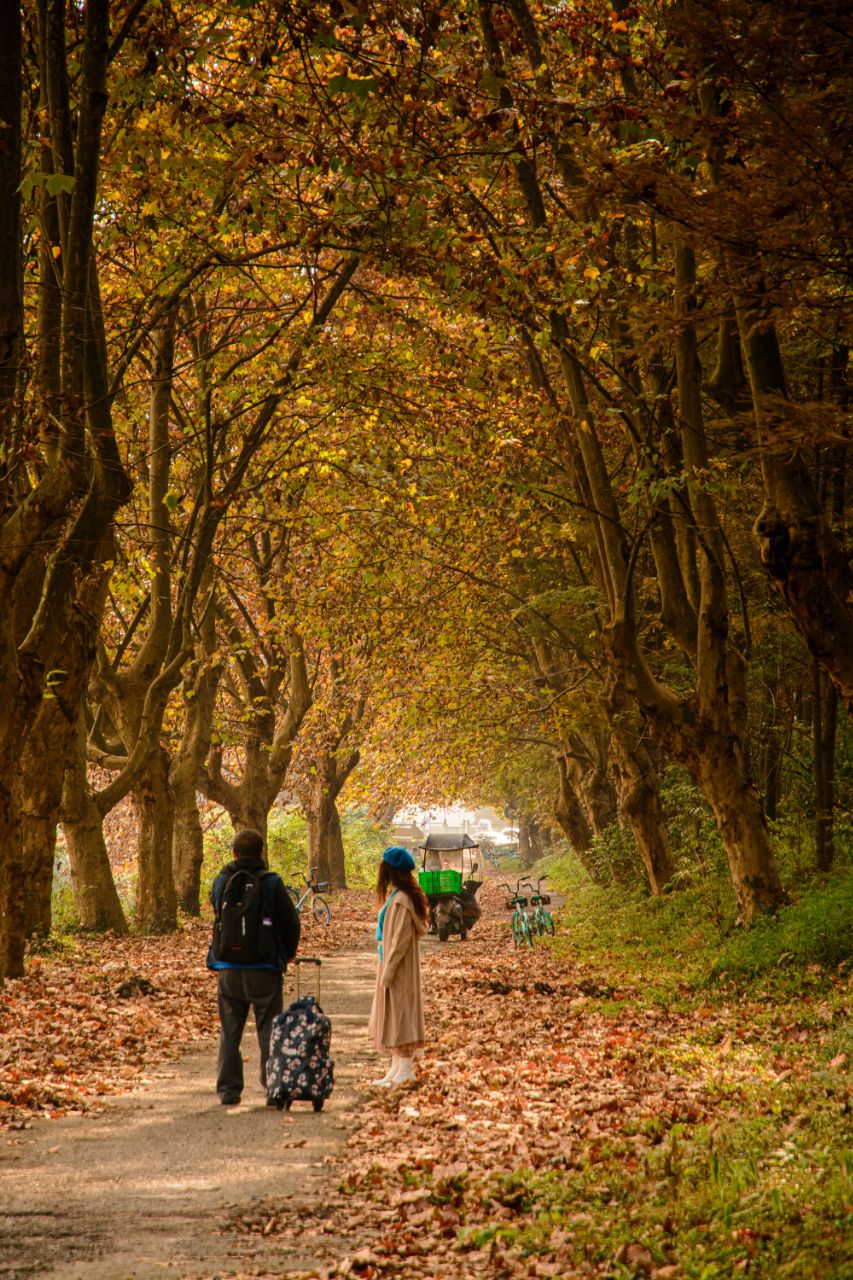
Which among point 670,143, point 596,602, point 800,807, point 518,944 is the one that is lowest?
point 518,944

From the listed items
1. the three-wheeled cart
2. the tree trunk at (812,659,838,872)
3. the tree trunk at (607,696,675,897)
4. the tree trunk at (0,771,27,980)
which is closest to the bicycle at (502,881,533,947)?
the tree trunk at (607,696,675,897)

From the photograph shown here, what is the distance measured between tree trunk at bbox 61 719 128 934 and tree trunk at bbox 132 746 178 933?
3.02ft

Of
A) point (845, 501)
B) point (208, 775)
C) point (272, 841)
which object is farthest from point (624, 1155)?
point (272, 841)

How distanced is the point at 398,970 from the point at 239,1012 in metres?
1.49

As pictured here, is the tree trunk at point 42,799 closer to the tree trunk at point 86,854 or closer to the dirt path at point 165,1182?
the tree trunk at point 86,854

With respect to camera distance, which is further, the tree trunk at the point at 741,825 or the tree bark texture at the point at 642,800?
the tree bark texture at the point at 642,800

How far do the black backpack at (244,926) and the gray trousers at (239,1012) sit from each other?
15 cm

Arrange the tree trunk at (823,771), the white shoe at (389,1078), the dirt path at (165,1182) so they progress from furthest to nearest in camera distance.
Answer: the tree trunk at (823,771)
the white shoe at (389,1078)
the dirt path at (165,1182)

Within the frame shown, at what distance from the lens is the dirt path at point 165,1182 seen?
5.19 m

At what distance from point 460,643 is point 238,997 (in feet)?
53.7

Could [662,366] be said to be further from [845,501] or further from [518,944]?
[518,944]

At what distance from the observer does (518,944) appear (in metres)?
21.0

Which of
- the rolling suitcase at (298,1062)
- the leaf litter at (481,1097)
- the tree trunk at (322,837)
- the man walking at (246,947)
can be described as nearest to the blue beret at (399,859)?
the man walking at (246,947)

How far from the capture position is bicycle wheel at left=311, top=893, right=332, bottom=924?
88.6 ft
